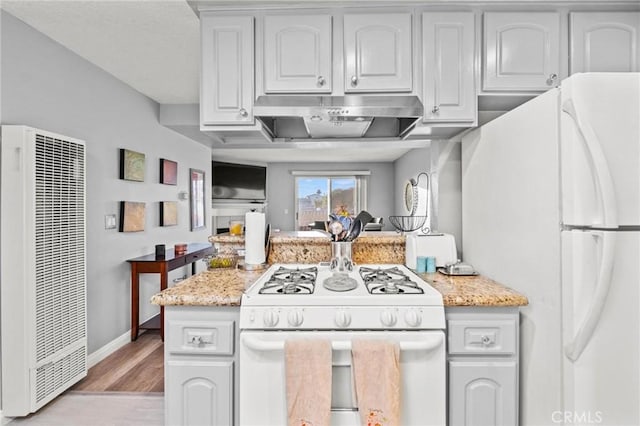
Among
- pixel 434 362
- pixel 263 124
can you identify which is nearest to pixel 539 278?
pixel 434 362

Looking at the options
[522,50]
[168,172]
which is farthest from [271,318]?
[168,172]

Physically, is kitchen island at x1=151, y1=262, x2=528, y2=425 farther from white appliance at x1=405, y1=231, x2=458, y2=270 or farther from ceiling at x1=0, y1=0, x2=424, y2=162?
ceiling at x1=0, y1=0, x2=424, y2=162

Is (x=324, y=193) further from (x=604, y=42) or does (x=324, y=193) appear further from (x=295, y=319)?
(x=295, y=319)

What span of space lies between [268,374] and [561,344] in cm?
119

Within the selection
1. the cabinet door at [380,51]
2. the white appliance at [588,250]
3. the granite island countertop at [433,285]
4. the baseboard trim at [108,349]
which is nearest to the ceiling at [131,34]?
the cabinet door at [380,51]

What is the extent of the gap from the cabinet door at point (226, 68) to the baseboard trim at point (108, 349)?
2.33 meters

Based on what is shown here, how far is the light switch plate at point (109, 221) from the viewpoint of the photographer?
10.3ft

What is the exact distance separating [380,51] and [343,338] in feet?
4.86

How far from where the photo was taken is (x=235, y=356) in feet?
5.08

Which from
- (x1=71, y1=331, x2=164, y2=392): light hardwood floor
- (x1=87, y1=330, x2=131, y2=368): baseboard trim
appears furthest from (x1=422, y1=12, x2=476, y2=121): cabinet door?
(x1=87, y1=330, x2=131, y2=368): baseboard trim

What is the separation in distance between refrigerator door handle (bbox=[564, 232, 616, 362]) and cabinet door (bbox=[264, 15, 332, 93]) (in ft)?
4.63

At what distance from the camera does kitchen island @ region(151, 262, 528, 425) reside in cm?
A: 154

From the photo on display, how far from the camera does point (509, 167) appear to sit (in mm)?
1688

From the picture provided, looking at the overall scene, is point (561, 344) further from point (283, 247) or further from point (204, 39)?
point (204, 39)
